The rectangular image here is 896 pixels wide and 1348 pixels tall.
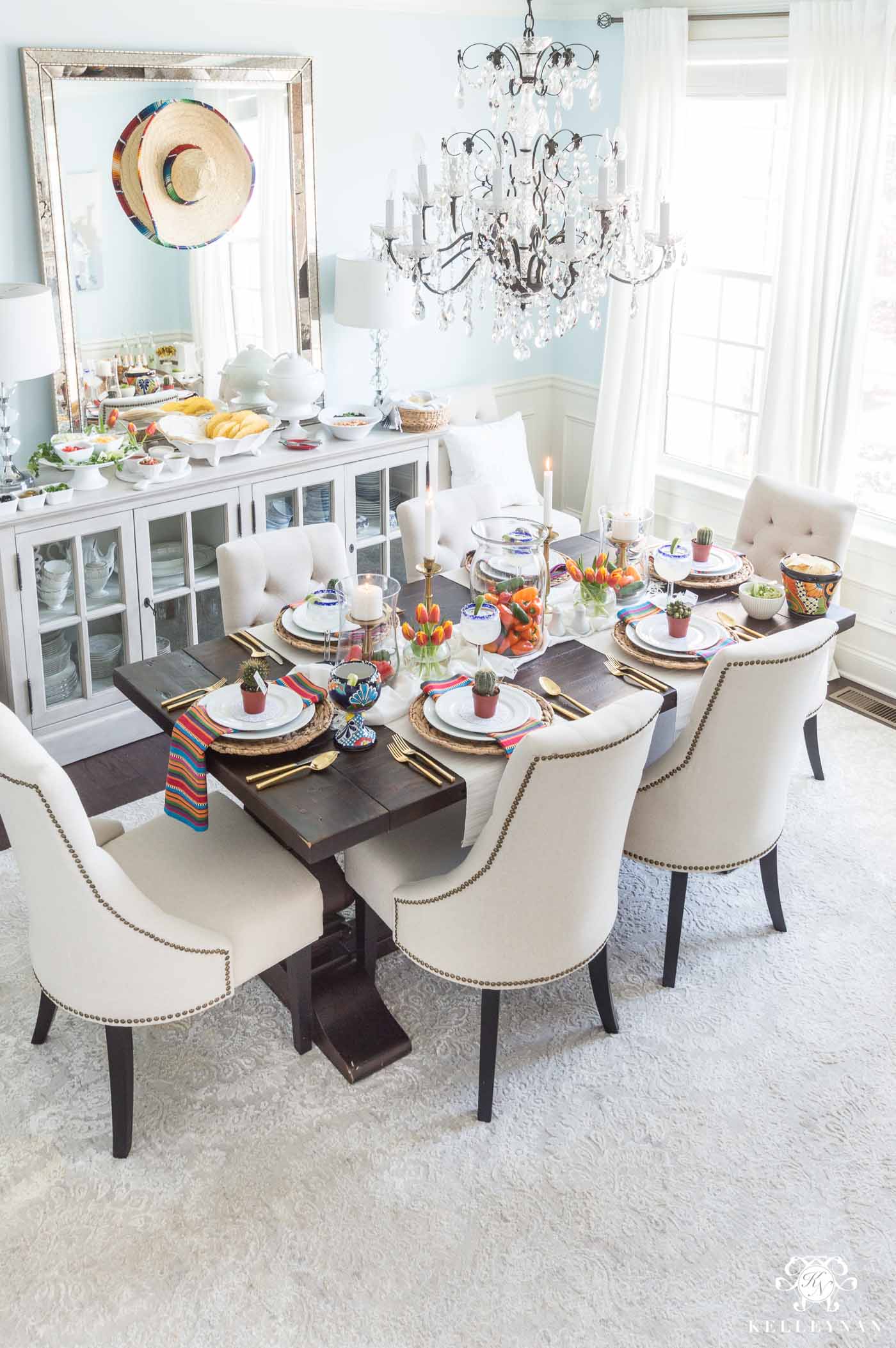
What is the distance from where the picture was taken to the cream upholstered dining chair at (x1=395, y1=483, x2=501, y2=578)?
12.6ft

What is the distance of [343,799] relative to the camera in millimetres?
2479

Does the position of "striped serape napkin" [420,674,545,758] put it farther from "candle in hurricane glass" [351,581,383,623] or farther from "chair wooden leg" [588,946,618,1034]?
"chair wooden leg" [588,946,618,1034]

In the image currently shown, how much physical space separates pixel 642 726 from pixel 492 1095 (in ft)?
3.16

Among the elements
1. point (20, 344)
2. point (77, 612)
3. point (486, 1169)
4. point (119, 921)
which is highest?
point (20, 344)

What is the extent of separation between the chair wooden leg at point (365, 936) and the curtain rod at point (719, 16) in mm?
3463

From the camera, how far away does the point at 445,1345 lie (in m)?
2.18

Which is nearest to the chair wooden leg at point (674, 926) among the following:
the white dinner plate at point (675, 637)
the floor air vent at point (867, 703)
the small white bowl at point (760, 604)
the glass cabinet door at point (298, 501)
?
the white dinner plate at point (675, 637)

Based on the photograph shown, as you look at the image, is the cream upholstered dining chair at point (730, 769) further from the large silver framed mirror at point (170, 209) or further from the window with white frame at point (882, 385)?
the large silver framed mirror at point (170, 209)

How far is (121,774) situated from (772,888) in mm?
2142

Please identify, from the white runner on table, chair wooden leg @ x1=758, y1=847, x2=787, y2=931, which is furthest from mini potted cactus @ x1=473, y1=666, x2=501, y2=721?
chair wooden leg @ x1=758, y1=847, x2=787, y2=931

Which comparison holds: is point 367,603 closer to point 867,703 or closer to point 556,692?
point 556,692

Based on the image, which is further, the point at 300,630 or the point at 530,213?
the point at 300,630

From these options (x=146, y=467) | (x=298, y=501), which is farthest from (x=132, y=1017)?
(x=298, y=501)

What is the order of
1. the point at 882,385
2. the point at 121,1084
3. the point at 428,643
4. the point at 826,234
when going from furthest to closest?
the point at 882,385
the point at 826,234
the point at 428,643
the point at 121,1084
